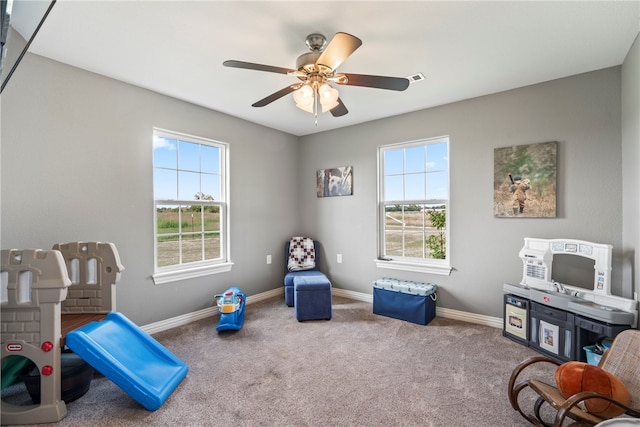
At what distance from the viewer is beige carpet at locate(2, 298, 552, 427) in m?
1.73

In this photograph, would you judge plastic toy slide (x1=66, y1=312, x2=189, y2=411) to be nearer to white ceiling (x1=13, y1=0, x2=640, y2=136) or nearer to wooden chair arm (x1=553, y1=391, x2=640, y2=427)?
white ceiling (x1=13, y1=0, x2=640, y2=136)

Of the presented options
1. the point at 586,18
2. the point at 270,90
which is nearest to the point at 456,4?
the point at 586,18

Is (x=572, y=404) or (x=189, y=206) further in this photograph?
(x=189, y=206)

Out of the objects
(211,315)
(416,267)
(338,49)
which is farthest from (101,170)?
(416,267)

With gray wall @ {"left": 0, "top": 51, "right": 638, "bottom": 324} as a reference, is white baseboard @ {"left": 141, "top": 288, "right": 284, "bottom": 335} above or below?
below

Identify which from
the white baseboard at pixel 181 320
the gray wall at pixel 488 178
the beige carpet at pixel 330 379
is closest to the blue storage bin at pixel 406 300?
the beige carpet at pixel 330 379

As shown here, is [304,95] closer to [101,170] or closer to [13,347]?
[101,170]

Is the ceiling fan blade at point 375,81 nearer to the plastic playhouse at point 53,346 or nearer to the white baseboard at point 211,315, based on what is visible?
the plastic playhouse at point 53,346

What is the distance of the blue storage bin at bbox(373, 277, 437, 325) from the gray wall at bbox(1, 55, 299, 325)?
1807mm

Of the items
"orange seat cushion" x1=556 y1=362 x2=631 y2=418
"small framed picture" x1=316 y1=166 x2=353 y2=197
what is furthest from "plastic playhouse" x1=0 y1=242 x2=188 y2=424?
"small framed picture" x1=316 y1=166 x2=353 y2=197

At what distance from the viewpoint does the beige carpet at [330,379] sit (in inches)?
68.3

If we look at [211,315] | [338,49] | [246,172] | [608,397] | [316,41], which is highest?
[316,41]

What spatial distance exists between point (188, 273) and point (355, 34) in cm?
288

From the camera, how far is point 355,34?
2020 mm
